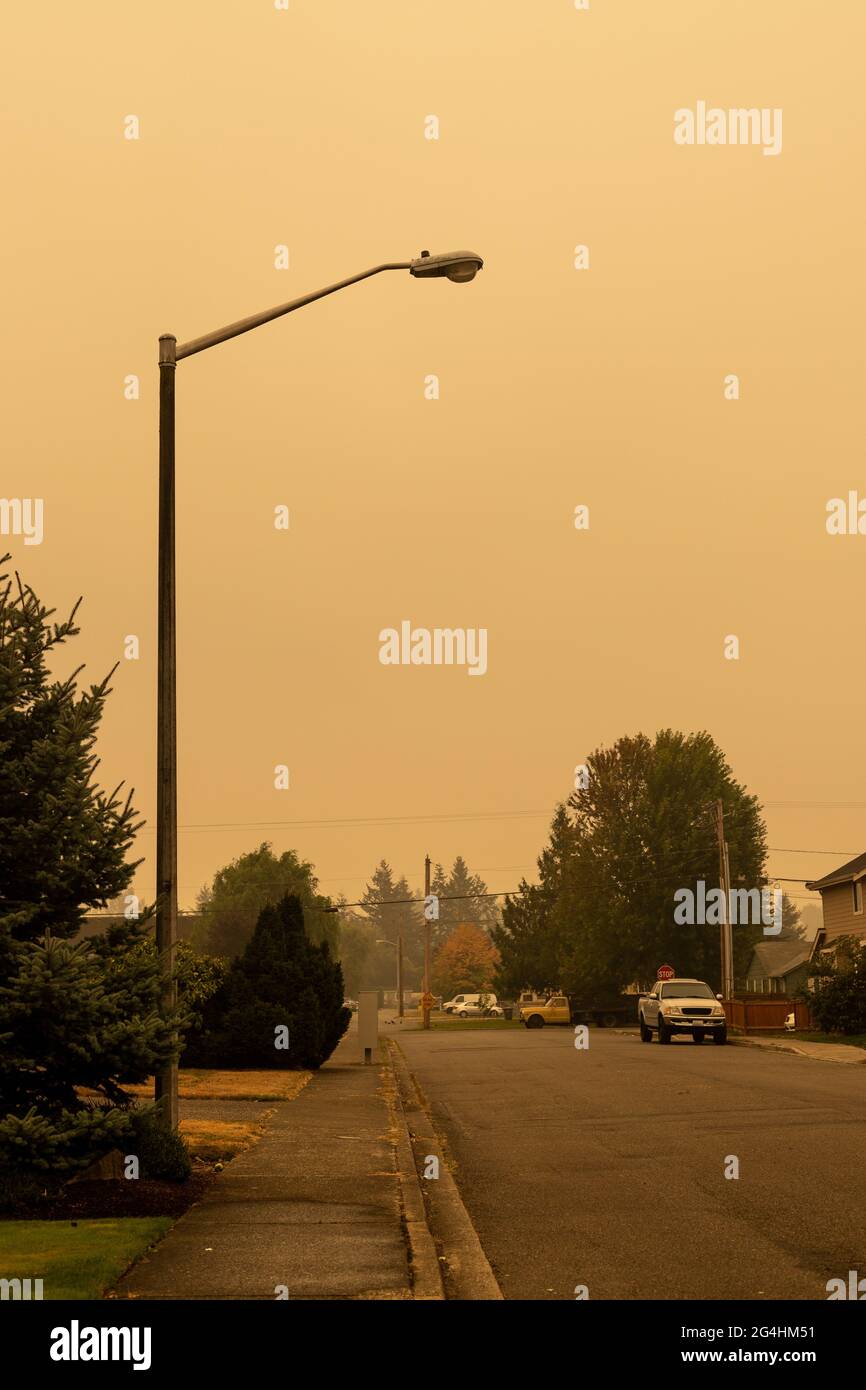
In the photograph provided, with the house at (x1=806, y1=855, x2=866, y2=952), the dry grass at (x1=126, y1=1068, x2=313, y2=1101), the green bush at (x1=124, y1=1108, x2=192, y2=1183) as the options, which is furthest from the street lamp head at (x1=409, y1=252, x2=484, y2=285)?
the house at (x1=806, y1=855, x2=866, y2=952)

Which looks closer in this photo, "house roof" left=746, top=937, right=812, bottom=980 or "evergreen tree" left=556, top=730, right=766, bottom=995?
"evergreen tree" left=556, top=730, right=766, bottom=995

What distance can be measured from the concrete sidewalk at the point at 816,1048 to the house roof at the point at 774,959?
131ft

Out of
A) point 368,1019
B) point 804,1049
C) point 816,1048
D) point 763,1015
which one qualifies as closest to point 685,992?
point 816,1048

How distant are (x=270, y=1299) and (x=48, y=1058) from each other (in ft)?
14.1

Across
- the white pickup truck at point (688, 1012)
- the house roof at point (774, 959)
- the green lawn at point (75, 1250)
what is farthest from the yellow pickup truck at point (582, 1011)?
the green lawn at point (75, 1250)

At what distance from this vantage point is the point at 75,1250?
370 inches

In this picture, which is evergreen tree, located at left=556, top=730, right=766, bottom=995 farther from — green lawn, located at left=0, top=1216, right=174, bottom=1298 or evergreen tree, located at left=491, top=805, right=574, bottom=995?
green lawn, located at left=0, top=1216, right=174, bottom=1298

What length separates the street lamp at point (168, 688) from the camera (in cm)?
1298

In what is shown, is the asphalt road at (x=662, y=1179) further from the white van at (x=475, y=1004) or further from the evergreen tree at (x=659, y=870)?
the white van at (x=475, y=1004)

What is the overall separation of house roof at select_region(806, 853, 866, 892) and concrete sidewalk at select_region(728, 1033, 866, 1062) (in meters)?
7.12

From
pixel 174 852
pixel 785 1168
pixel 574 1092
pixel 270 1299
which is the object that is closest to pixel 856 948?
pixel 574 1092

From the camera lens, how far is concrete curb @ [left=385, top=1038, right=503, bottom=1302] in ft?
28.8

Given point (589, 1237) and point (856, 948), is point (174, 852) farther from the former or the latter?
point (856, 948)

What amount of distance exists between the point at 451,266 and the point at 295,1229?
8.93 meters
